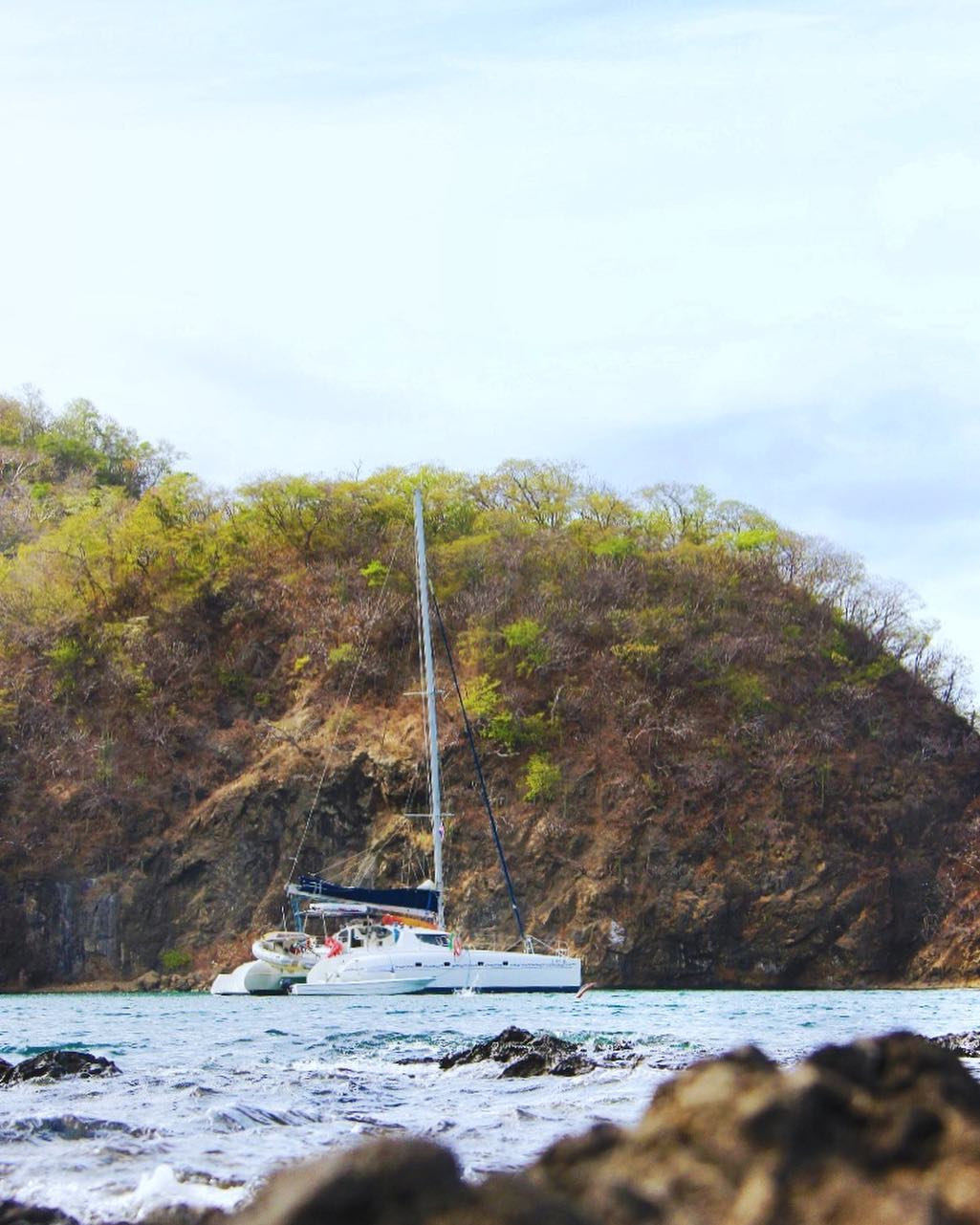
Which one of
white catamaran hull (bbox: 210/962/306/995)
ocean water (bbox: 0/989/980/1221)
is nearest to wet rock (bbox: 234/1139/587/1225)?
ocean water (bbox: 0/989/980/1221)

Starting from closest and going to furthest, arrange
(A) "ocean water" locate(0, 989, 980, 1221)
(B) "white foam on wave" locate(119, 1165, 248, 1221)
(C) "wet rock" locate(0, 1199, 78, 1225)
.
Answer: (C) "wet rock" locate(0, 1199, 78, 1225) < (B) "white foam on wave" locate(119, 1165, 248, 1221) < (A) "ocean water" locate(0, 989, 980, 1221)

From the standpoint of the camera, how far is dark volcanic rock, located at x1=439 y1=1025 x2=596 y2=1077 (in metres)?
16.4

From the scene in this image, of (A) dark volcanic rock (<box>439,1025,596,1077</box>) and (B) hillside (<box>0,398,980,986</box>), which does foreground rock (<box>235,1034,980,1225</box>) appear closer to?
(A) dark volcanic rock (<box>439,1025,596,1077</box>)

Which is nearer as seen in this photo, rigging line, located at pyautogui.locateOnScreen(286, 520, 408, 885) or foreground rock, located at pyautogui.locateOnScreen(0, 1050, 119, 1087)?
foreground rock, located at pyautogui.locateOnScreen(0, 1050, 119, 1087)

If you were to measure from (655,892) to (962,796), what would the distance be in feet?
46.7

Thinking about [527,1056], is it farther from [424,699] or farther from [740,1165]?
[424,699]

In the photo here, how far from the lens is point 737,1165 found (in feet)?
13.1

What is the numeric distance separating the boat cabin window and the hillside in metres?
9.61

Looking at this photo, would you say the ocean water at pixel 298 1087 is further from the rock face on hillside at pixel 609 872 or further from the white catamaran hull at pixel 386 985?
the rock face on hillside at pixel 609 872

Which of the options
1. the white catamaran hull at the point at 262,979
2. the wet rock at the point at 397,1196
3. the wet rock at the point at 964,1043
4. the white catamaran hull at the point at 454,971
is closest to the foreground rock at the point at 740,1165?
the wet rock at the point at 397,1196

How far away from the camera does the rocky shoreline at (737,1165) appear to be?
348 centimetres

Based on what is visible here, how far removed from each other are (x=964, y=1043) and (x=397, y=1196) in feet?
59.3

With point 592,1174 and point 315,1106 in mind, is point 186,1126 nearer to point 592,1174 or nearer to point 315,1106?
point 315,1106

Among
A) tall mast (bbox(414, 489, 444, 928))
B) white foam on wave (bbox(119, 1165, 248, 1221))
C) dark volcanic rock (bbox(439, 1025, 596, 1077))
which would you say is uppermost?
tall mast (bbox(414, 489, 444, 928))
